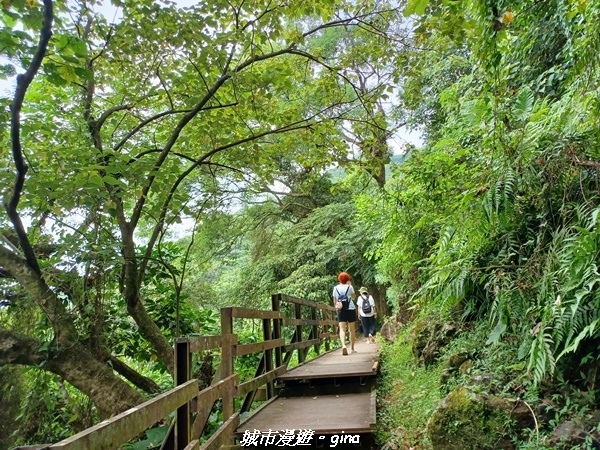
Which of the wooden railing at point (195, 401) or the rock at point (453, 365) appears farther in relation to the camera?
the rock at point (453, 365)

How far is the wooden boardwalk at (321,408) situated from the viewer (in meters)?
3.52

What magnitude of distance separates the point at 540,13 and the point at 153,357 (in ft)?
20.7

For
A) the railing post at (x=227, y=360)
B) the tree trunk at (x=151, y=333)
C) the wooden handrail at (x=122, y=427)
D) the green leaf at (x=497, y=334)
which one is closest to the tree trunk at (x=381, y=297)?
the tree trunk at (x=151, y=333)

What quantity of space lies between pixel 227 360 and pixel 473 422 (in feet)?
6.70

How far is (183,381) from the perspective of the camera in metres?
2.79

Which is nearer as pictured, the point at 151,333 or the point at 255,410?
the point at 255,410

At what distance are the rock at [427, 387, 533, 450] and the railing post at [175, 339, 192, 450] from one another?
1751 mm

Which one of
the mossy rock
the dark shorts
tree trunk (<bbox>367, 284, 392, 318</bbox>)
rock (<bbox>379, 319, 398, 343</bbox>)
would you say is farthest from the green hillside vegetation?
tree trunk (<bbox>367, 284, 392, 318</bbox>)

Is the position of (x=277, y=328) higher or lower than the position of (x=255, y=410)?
higher

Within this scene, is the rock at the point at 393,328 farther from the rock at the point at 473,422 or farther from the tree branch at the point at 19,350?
the tree branch at the point at 19,350

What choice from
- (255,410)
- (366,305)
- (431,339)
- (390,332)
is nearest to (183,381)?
(255,410)

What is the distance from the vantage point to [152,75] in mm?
5309

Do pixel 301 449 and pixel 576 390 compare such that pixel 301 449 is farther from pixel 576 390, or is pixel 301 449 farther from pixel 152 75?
pixel 152 75

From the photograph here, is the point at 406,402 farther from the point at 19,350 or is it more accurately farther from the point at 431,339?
the point at 19,350
